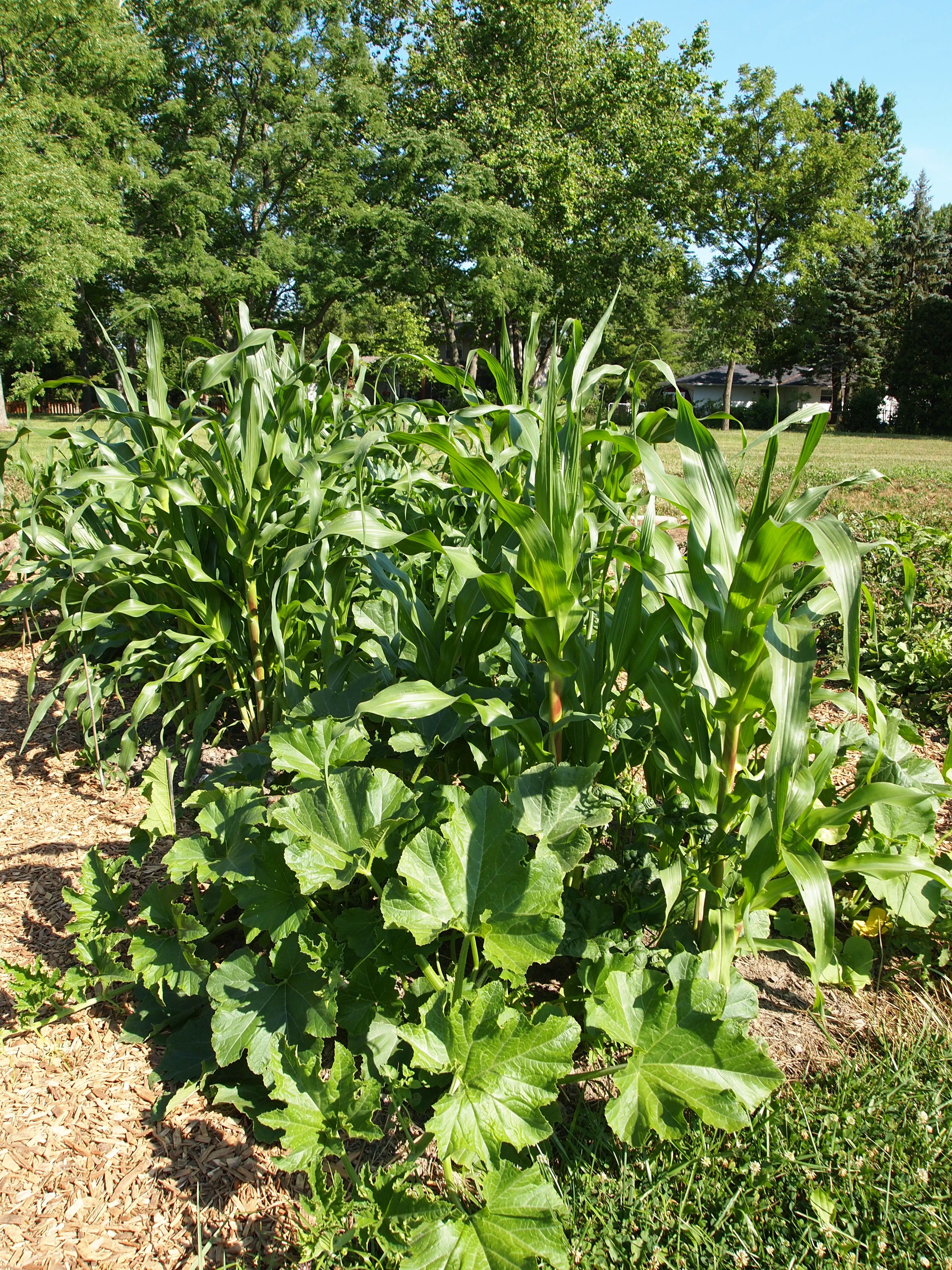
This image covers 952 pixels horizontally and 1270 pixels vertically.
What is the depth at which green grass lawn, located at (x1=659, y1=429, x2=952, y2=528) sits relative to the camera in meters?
5.82

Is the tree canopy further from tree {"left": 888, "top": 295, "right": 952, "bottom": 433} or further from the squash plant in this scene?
the squash plant

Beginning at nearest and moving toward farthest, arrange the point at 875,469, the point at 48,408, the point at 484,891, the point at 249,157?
1. the point at 484,891
2. the point at 875,469
3. the point at 249,157
4. the point at 48,408

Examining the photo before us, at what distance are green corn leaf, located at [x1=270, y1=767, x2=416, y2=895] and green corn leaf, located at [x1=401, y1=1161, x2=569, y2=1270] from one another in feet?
1.79

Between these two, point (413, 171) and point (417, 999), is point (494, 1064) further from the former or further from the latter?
point (413, 171)

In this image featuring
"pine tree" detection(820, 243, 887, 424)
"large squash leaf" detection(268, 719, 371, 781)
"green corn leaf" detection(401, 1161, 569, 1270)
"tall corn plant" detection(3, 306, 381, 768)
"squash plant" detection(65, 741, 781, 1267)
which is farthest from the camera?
"pine tree" detection(820, 243, 887, 424)

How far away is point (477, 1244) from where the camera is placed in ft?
3.84

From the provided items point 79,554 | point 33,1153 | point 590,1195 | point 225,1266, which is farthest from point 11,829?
point 590,1195

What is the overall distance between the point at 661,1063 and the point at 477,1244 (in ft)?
1.36

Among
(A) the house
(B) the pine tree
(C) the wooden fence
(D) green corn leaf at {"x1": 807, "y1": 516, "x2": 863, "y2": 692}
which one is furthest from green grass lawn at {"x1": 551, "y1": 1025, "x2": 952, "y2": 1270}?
(B) the pine tree

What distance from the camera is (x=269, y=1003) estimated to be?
5.05ft

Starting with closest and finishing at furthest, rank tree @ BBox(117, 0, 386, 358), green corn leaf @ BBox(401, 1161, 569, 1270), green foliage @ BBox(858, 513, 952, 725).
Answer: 1. green corn leaf @ BBox(401, 1161, 569, 1270)
2. green foliage @ BBox(858, 513, 952, 725)
3. tree @ BBox(117, 0, 386, 358)

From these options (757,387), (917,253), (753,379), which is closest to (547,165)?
(917,253)

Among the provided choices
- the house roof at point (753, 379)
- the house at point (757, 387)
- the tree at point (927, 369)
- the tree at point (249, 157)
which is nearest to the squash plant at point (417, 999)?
the tree at point (249, 157)

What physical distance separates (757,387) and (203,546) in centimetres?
5969
